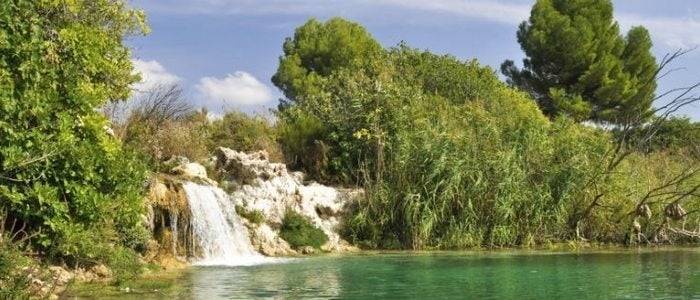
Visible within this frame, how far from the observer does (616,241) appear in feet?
65.6

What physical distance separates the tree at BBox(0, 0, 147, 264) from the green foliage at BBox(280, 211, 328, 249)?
20.6 feet

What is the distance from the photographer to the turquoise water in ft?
33.7

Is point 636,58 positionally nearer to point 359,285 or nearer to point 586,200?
point 586,200

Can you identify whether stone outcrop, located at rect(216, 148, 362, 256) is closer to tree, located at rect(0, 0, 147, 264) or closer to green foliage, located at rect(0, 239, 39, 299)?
tree, located at rect(0, 0, 147, 264)

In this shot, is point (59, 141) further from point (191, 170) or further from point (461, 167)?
point (461, 167)

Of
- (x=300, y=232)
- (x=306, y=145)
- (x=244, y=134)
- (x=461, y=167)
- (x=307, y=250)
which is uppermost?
(x=244, y=134)

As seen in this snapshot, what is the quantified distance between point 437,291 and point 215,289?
113 inches

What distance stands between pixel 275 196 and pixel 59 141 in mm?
8420

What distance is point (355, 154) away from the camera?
20.8 m

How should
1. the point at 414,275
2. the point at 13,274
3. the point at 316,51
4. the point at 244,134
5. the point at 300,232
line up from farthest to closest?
1. the point at 316,51
2. the point at 244,134
3. the point at 300,232
4. the point at 414,275
5. the point at 13,274

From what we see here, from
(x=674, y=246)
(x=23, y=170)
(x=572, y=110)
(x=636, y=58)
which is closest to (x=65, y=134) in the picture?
(x=23, y=170)

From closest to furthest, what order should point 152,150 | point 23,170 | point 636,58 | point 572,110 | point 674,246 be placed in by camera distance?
point 23,170 < point 152,150 < point 674,246 < point 572,110 < point 636,58

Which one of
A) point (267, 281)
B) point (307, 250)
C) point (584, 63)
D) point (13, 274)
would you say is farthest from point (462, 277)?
point (584, 63)

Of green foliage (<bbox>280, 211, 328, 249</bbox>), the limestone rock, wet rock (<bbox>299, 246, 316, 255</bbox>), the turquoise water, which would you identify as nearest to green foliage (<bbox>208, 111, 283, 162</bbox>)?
green foliage (<bbox>280, 211, 328, 249</bbox>)
